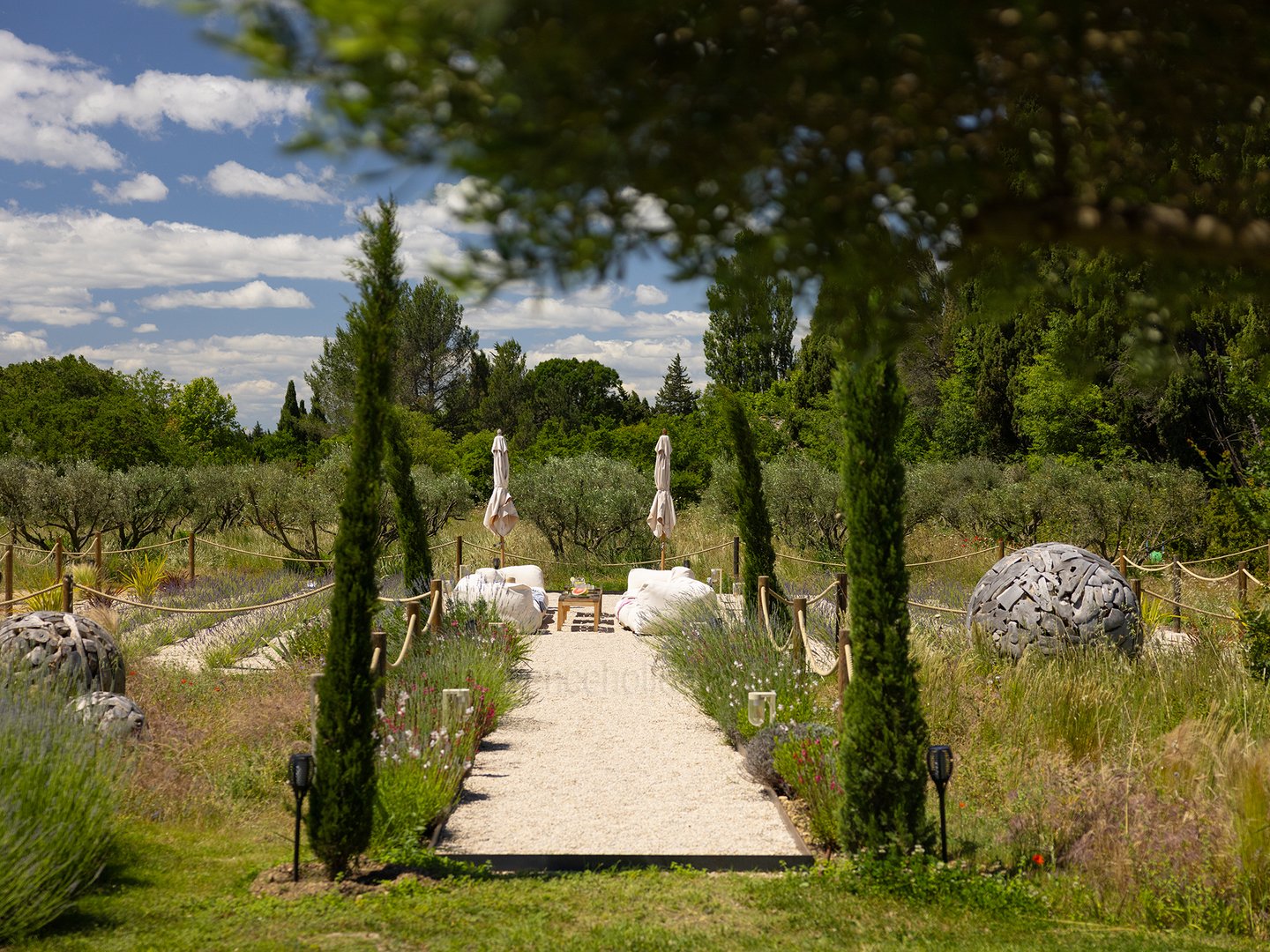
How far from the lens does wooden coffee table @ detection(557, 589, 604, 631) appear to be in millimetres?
13281

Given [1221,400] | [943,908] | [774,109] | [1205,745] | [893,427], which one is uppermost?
[1221,400]

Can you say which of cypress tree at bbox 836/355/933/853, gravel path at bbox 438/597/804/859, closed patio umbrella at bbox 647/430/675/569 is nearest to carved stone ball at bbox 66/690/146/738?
gravel path at bbox 438/597/804/859

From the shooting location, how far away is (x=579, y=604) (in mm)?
14719

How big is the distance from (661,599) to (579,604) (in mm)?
2548

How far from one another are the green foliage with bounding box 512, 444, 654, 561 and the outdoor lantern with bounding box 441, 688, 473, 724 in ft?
36.7

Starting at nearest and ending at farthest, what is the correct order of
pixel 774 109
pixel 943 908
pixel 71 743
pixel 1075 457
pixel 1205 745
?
pixel 774 109
pixel 943 908
pixel 71 743
pixel 1205 745
pixel 1075 457

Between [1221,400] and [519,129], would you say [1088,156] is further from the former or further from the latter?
[1221,400]

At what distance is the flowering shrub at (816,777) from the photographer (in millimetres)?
5867

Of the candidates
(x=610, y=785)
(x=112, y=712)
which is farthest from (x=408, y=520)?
(x=610, y=785)

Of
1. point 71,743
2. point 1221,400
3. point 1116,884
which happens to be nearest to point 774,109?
point 1116,884

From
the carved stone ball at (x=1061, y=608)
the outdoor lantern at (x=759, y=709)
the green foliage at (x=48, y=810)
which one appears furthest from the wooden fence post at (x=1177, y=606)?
the green foliage at (x=48, y=810)

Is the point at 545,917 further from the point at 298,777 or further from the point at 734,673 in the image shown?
the point at 734,673

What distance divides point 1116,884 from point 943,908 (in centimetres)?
94

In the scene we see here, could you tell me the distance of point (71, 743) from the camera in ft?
17.5
